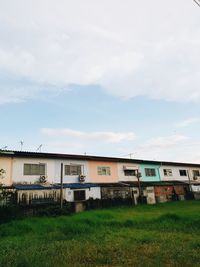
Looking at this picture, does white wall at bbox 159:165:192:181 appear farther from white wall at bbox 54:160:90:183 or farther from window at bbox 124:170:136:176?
white wall at bbox 54:160:90:183

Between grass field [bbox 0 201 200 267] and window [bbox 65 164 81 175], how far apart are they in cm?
1107

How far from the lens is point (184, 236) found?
30.8 feet

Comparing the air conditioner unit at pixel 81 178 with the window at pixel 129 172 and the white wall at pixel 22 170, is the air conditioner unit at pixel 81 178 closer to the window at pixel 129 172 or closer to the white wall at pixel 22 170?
the white wall at pixel 22 170

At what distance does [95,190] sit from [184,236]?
14.7 m

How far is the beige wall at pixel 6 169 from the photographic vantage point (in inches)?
792

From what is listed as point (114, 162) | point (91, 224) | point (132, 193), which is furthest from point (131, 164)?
point (91, 224)

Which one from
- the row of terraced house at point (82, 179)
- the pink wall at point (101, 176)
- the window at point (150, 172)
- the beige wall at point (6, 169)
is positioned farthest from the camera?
the window at point (150, 172)

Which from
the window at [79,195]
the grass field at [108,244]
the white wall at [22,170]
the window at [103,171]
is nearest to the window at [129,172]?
the window at [103,171]

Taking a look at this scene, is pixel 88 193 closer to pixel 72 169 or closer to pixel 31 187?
pixel 72 169

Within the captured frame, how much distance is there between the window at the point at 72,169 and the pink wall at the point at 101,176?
1419 mm

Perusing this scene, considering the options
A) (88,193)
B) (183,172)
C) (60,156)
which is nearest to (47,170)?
(60,156)

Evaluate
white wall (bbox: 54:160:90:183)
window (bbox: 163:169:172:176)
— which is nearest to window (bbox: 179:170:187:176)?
window (bbox: 163:169:172:176)

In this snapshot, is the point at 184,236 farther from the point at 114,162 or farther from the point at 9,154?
the point at 114,162

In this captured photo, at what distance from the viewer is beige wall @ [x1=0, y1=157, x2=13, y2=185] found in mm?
20109
